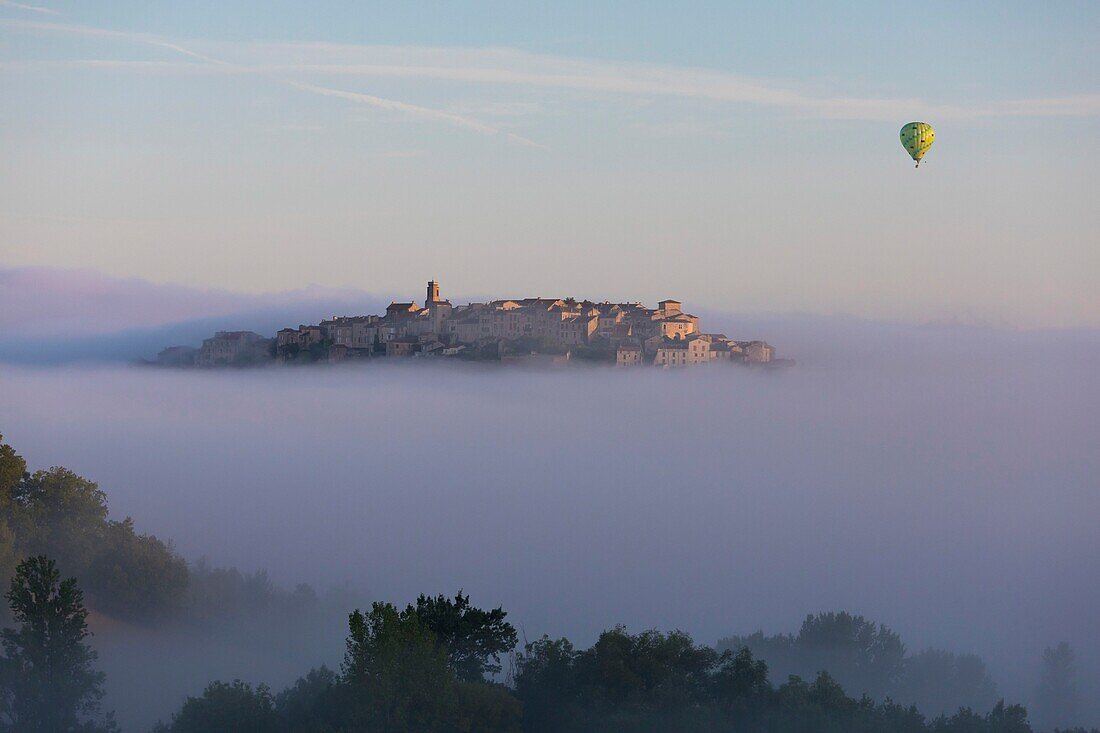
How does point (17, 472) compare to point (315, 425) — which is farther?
point (315, 425)

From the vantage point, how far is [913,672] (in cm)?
5409

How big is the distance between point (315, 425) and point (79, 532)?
234ft

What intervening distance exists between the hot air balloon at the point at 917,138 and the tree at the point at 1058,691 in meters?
22.7

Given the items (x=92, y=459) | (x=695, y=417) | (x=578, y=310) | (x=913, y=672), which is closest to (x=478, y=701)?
(x=913, y=672)

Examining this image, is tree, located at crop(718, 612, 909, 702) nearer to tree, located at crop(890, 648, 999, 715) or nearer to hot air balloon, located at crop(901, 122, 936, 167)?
tree, located at crop(890, 648, 999, 715)

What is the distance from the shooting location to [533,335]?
3910 inches

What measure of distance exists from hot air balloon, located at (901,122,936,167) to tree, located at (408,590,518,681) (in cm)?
3910

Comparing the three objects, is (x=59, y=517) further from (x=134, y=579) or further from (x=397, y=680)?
(x=397, y=680)

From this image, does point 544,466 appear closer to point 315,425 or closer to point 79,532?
point 315,425

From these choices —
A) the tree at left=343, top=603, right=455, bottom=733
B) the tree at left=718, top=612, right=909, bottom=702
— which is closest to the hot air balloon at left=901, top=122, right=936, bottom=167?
the tree at left=718, top=612, right=909, bottom=702

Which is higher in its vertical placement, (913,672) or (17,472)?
(17,472)

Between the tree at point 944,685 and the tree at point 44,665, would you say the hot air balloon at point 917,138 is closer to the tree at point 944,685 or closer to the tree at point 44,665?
the tree at point 944,685

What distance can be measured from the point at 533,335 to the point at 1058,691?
1945 inches

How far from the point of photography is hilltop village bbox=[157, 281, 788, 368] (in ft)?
325
